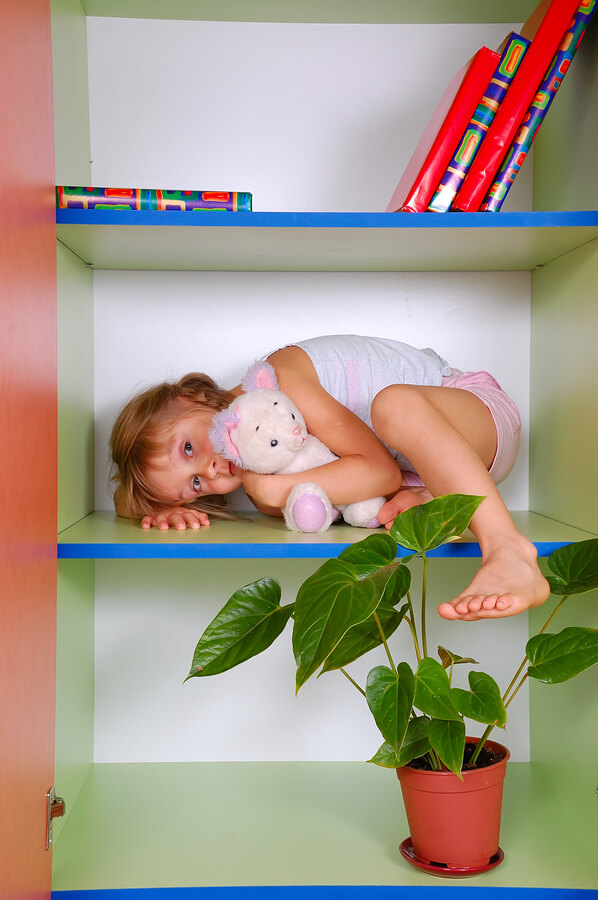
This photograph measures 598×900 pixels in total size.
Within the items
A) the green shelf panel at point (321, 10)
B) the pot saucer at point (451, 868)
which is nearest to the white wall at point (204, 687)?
the pot saucer at point (451, 868)

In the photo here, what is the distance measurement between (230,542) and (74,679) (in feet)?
1.32

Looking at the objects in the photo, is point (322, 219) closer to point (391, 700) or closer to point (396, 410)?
point (396, 410)

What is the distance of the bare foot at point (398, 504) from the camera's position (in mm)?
1230

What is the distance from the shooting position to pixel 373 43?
4.81 ft

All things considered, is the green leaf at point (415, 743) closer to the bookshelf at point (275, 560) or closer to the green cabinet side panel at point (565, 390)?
the bookshelf at point (275, 560)

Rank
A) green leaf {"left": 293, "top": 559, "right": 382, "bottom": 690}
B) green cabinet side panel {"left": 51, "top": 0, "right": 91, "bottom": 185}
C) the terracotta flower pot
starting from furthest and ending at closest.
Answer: green cabinet side panel {"left": 51, "top": 0, "right": 91, "bottom": 185} < the terracotta flower pot < green leaf {"left": 293, "top": 559, "right": 382, "bottom": 690}

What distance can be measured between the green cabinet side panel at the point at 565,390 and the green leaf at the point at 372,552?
0.36m

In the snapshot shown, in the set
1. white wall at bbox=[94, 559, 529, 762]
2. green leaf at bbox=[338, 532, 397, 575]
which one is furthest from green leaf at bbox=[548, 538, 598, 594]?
white wall at bbox=[94, 559, 529, 762]

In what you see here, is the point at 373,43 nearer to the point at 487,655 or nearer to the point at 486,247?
the point at 486,247

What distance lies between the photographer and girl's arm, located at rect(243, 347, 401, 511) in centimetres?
125

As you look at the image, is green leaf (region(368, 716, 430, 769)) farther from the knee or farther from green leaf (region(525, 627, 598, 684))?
the knee

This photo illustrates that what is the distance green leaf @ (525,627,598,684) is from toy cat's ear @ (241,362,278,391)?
0.53 meters

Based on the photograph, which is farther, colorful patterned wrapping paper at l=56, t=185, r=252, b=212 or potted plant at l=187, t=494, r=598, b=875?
colorful patterned wrapping paper at l=56, t=185, r=252, b=212

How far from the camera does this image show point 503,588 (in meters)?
0.97
